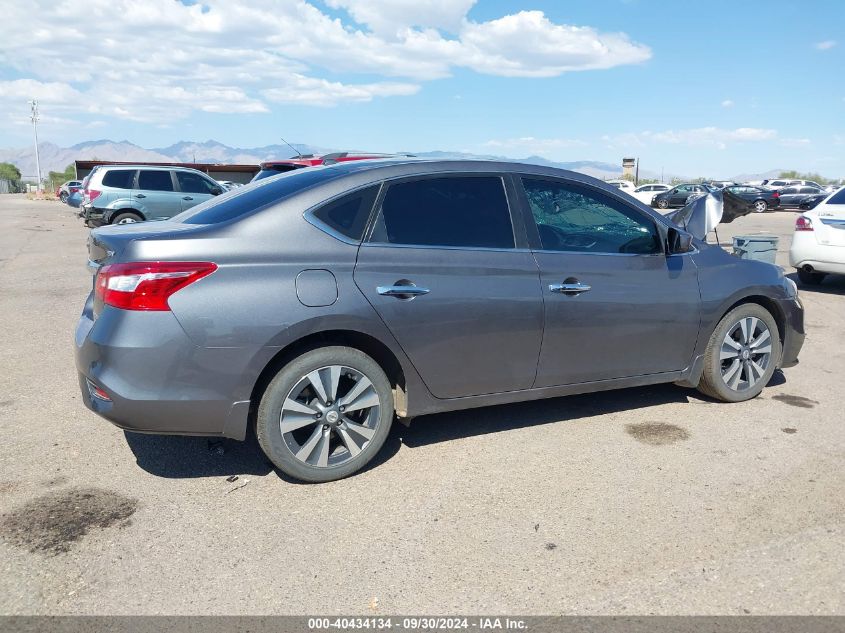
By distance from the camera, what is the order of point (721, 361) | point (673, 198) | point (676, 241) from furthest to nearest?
point (673, 198), point (721, 361), point (676, 241)

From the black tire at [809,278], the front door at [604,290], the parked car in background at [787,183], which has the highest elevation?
the parked car in background at [787,183]

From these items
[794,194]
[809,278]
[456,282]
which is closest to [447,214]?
[456,282]

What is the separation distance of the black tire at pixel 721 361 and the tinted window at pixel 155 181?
14.8 m

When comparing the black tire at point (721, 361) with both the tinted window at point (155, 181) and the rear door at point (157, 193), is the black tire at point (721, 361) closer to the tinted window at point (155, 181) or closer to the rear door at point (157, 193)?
Answer: the rear door at point (157, 193)

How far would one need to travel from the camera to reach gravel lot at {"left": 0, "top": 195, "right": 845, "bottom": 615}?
2930 mm

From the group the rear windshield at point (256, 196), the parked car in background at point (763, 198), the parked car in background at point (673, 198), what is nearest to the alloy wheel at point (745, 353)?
the rear windshield at point (256, 196)

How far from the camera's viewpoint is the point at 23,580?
2.97 m

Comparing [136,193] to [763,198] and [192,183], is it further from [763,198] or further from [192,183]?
[763,198]

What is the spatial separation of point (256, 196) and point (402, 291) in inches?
41.0

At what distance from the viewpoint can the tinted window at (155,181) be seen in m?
17.0

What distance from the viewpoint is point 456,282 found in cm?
409

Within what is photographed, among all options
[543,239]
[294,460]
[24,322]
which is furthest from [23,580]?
[24,322]

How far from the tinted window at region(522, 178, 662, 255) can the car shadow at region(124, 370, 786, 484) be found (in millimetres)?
1183

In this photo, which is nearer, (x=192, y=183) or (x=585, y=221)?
(x=585, y=221)
